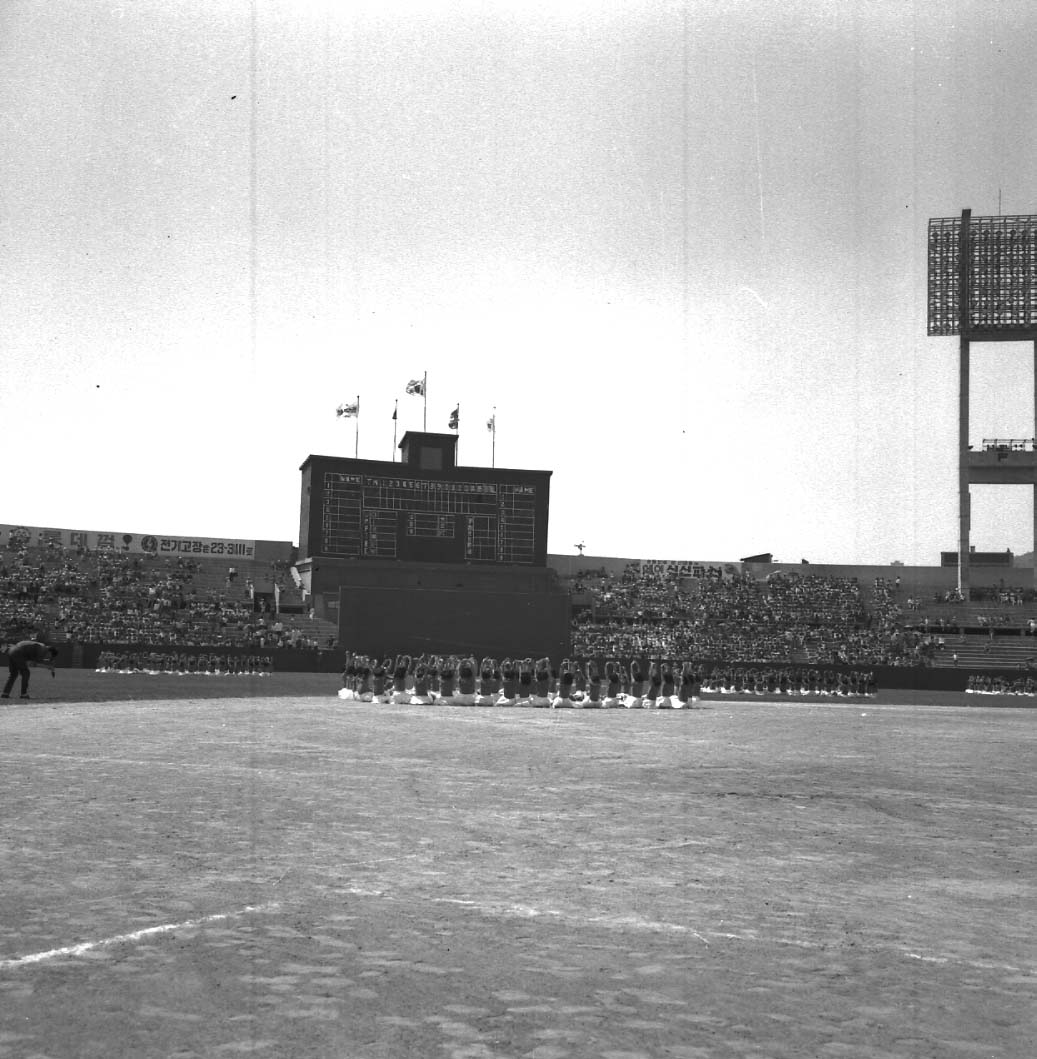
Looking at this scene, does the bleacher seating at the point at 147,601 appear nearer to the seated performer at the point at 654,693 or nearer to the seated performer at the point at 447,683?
the seated performer at the point at 447,683

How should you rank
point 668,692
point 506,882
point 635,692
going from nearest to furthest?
point 506,882 → point 635,692 → point 668,692

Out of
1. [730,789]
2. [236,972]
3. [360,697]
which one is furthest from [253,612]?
[236,972]

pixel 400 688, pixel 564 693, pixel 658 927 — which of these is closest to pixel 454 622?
pixel 400 688

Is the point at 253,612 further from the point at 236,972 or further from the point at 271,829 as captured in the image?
the point at 236,972

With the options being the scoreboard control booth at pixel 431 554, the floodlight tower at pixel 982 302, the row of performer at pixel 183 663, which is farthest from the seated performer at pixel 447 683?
the floodlight tower at pixel 982 302

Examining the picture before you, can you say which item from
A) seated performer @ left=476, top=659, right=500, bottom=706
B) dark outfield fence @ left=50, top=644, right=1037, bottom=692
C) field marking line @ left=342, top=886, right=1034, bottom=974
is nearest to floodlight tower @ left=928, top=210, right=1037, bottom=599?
dark outfield fence @ left=50, top=644, right=1037, bottom=692

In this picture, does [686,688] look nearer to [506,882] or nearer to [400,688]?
[400,688]

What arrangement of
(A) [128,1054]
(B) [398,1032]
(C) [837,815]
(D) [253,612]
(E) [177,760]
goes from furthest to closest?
(D) [253,612]
(E) [177,760]
(C) [837,815]
(B) [398,1032]
(A) [128,1054]
